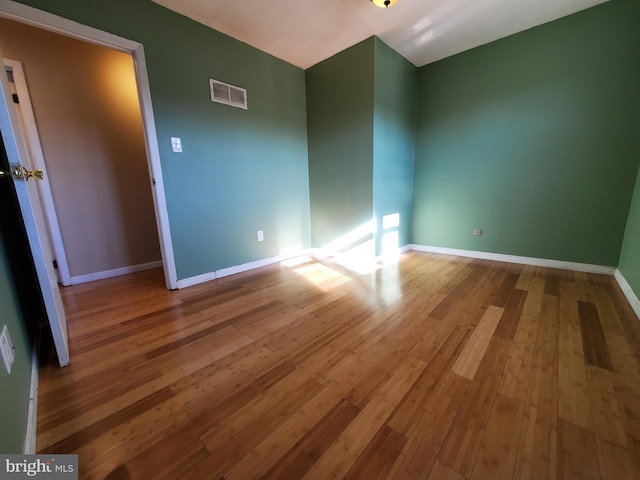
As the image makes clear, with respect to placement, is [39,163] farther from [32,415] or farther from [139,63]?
[32,415]

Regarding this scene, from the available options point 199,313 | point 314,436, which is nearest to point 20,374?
point 199,313

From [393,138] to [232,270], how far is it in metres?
2.43

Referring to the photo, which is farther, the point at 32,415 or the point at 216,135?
the point at 216,135

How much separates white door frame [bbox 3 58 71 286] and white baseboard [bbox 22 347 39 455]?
156 cm

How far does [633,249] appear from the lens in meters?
1.90

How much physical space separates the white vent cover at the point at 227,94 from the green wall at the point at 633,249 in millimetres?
3557

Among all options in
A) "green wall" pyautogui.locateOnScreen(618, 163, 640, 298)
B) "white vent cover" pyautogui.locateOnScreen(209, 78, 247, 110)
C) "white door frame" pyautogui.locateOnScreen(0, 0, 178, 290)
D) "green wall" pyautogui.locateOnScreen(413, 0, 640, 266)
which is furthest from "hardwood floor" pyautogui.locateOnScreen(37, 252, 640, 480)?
"white vent cover" pyautogui.locateOnScreen(209, 78, 247, 110)

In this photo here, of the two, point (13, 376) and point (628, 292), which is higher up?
point (13, 376)

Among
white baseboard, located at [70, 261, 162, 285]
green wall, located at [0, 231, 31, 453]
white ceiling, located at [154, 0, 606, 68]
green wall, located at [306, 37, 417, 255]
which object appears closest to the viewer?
green wall, located at [0, 231, 31, 453]

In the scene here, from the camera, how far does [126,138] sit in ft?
8.68

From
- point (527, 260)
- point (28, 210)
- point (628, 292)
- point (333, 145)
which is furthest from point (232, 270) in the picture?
point (628, 292)

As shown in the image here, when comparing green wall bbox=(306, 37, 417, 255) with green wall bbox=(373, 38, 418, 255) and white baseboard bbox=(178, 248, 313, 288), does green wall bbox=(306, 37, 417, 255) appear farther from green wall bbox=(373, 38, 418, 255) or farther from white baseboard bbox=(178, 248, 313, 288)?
white baseboard bbox=(178, 248, 313, 288)

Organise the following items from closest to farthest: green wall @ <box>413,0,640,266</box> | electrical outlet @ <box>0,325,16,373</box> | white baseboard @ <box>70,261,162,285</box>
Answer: electrical outlet @ <box>0,325,16,373</box> → green wall @ <box>413,0,640,266</box> → white baseboard @ <box>70,261,162,285</box>

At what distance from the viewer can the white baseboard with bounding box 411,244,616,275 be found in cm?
235
